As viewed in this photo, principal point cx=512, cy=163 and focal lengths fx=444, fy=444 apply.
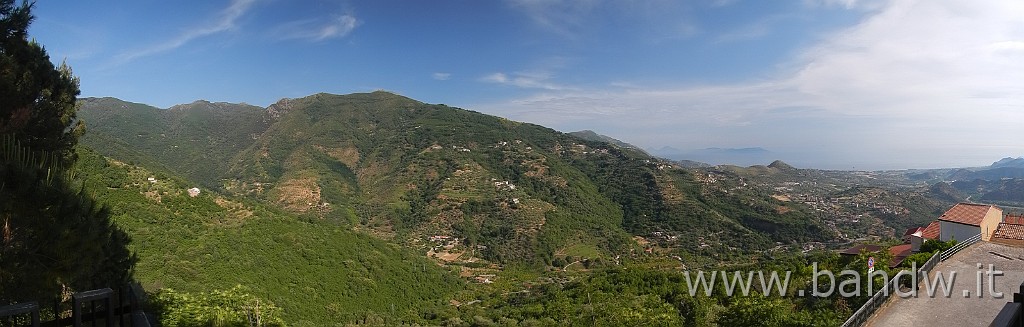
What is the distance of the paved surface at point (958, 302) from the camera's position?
9.33 m

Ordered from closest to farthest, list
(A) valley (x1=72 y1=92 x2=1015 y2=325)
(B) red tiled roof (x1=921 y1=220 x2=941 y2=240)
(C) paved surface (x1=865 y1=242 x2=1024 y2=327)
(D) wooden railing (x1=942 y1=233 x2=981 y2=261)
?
(C) paved surface (x1=865 y1=242 x2=1024 y2=327)
(D) wooden railing (x1=942 y1=233 x2=981 y2=261)
(B) red tiled roof (x1=921 y1=220 x2=941 y2=240)
(A) valley (x1=72 y1=92 x2=1015 y2=325)

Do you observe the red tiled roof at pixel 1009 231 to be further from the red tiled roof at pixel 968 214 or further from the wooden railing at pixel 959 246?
the wooden railing at pixel 959 246

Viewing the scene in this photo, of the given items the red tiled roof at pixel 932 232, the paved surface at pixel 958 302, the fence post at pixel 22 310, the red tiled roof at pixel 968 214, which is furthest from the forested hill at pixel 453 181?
the paved surface at pixel 958 302

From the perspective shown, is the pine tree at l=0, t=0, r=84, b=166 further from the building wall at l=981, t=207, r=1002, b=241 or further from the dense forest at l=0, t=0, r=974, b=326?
the building wall at l=981, t=207, r=1002, b=241

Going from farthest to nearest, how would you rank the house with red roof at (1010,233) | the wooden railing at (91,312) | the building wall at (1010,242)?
the house with red roof at (1010,233) → the building wall at (1010,242) → the wooden railing at (91,312)

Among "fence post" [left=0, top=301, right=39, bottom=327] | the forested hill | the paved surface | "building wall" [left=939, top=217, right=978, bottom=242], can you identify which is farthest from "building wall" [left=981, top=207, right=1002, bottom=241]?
the forested hill

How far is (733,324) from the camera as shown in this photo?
10.2 metres

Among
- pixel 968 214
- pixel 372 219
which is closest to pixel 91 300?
pixel 968 214

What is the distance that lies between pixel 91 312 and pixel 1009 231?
95.2ft

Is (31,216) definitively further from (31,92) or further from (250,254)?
(250,254)

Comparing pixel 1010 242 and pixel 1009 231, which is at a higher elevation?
pixel 1009 231

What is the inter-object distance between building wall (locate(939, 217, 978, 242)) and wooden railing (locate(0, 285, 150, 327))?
26.6 meters

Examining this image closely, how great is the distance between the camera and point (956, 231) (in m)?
19.0

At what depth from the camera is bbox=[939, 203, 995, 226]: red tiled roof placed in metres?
18.6
